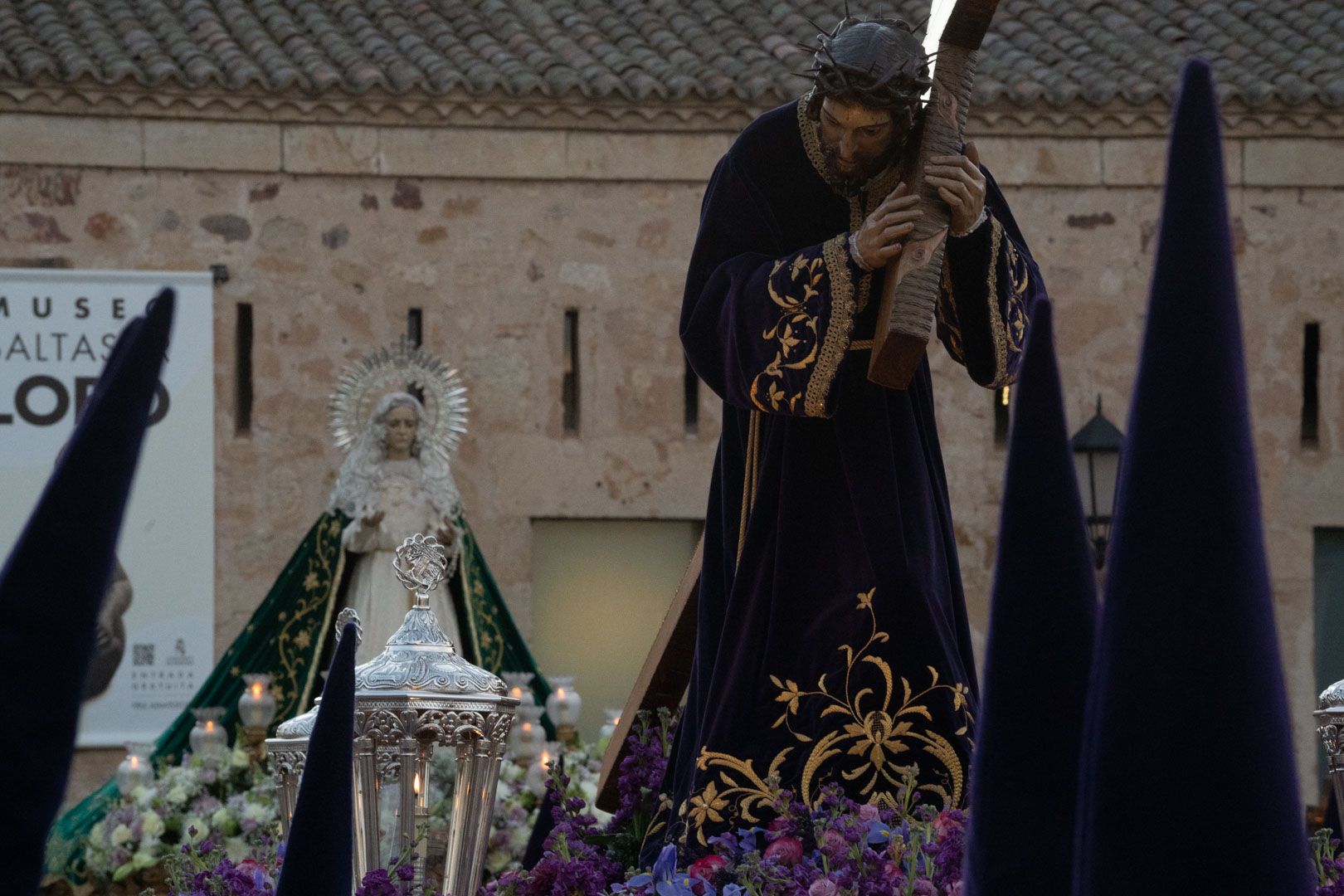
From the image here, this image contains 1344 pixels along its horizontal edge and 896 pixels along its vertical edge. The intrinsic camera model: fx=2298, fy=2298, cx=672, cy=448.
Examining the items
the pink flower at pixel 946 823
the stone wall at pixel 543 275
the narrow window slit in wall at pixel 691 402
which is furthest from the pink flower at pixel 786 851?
the narrow window slit in wall at pixel 691 402

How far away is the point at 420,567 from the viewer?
13.2 feet

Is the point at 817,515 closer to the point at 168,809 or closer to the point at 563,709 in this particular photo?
the point at 168,809

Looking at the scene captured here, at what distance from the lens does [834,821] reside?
105 inches

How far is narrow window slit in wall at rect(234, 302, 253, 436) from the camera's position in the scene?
14.0m

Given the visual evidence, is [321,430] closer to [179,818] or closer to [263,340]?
[263,340]

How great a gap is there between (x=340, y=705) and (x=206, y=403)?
480 inches

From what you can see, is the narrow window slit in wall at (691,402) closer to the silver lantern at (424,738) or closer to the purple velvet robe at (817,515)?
the silver lantern at (424,738)

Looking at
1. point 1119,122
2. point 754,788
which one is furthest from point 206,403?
point 754,788

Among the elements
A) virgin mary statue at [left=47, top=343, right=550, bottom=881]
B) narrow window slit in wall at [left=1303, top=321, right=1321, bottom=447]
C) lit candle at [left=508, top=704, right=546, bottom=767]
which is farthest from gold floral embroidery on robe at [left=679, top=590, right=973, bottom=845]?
narrow window slit in wall at [left=1303, top=321, right=1321, bottom=447]

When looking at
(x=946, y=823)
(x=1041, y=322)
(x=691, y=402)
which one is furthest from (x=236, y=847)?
(x=691, y=402)

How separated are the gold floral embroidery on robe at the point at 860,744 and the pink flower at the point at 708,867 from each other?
0.71ft

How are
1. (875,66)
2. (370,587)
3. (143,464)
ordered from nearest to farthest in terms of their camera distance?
(875,66), (370,587), (143,464)

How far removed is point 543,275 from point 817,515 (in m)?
11.2

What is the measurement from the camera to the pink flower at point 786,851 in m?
2.63
